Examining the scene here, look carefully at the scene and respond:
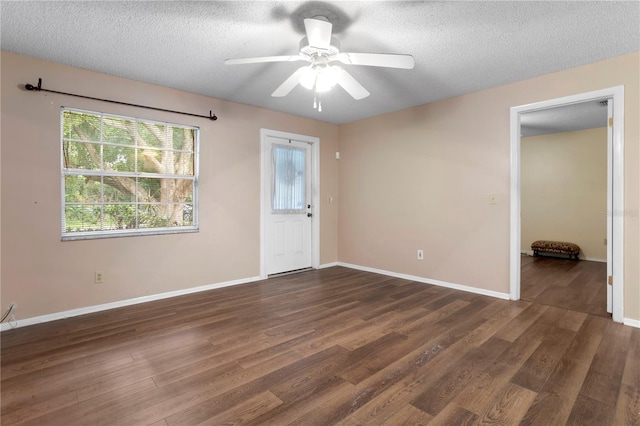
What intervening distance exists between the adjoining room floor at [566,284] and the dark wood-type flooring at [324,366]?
0.30m

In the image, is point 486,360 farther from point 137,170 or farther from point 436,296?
point 137,170

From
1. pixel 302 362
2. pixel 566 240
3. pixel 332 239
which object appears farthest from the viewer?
pixel 566 240

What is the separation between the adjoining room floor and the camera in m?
3.40

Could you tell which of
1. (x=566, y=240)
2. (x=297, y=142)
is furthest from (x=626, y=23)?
(x=566, y=240)

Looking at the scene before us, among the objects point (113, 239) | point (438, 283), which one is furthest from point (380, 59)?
point (113, 239)

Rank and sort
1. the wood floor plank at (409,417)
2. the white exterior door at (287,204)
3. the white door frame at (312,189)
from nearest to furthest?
the wood floor plank at (409,417) → the white door frame at (312,189) → the white exterior door at (287,204)

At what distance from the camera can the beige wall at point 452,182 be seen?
113 inches

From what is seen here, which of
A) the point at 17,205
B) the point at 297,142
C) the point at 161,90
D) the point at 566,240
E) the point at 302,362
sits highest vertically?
the point at 161,90

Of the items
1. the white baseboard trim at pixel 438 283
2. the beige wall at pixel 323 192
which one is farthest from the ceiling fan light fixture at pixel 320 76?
the white baseboard trim at pixel 438 283

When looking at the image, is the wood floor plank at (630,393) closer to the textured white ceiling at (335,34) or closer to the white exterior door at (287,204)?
the textured white ceiling at (335,34)

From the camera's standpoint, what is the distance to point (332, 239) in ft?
18.1

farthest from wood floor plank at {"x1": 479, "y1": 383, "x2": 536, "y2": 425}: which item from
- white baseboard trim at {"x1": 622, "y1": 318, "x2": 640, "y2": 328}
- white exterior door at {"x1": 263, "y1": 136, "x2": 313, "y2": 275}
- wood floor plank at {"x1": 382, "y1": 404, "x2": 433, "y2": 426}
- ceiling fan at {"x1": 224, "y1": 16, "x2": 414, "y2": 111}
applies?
white exterior door at {"x1": 263, "y1": 136, "x2": 313, "y2": 275}

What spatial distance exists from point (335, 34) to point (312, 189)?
2.98 meters

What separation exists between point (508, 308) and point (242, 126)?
388 centimetres
